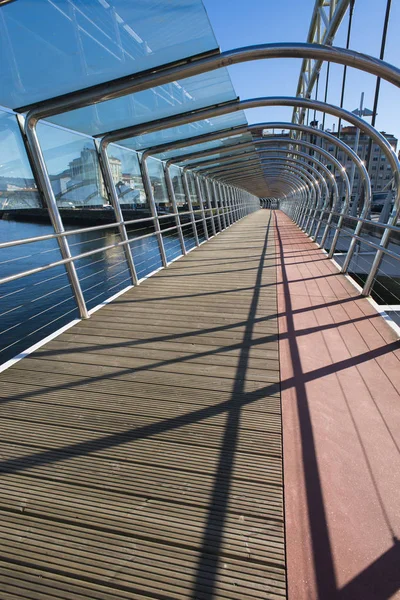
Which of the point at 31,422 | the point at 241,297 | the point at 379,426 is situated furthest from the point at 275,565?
the point at 241,297

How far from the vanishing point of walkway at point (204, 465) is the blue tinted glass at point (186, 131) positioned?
374 centimetres

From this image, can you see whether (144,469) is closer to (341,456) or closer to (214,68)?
(341,456)

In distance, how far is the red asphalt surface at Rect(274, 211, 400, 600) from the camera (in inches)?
49.1

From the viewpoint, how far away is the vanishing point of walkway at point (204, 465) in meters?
1.27

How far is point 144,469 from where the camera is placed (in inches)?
68.6

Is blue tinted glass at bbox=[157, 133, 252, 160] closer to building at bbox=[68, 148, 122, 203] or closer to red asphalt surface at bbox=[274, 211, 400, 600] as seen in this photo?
building at bbox=[68, 148, 122, 203]

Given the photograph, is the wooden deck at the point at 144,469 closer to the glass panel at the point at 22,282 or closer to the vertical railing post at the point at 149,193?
the glass panel at the point at 22,282

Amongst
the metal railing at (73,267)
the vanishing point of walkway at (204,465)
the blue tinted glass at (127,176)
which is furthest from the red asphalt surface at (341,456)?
the blue tinted glass at (127,176)

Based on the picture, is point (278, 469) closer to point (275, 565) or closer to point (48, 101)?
point (275, 565)

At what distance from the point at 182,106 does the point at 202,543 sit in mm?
5024

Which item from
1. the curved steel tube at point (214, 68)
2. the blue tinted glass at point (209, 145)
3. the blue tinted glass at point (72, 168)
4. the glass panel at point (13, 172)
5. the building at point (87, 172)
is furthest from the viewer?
the blue tinted glass at point (209, 145)

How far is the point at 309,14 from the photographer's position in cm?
1114

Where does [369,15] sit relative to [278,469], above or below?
above

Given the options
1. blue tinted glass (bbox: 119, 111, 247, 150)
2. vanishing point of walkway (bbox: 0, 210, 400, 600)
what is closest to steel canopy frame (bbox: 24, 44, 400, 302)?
blue tinted glass (bbox: 119, 111, 247, 150)
